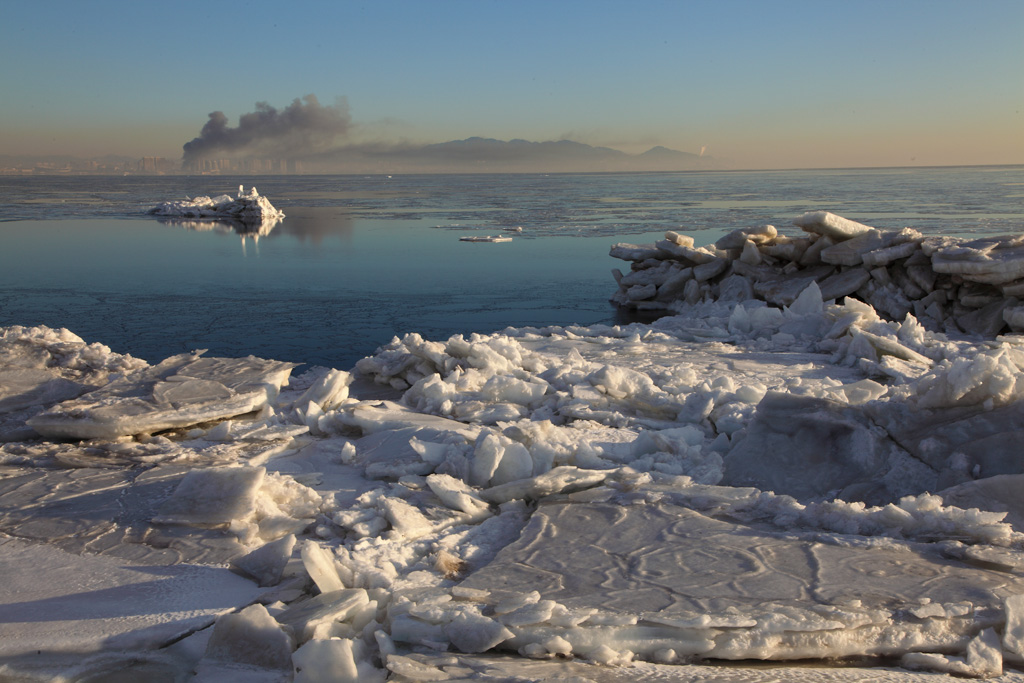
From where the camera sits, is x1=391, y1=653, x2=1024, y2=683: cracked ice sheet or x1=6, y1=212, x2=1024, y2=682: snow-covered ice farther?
x1=6, y1=212, x2=1024, y2=682: snow-covered ice

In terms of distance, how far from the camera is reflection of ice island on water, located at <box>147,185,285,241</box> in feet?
88.2

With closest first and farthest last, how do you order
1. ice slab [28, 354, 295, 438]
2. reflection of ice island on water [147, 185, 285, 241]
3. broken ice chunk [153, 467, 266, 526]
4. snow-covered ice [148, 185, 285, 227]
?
broken ice chunk [153, 467, 266, 526], ice slab [28, 354, 295, 438], reflection of ice island on water [147, 185, 285, 241], snow-covered ice [148, 185, 285, 227]

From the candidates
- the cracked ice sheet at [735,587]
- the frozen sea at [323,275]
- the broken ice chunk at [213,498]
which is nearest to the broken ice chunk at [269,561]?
the broken ice chunk at [213,498]

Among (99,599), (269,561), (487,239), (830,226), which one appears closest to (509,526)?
(269,561)

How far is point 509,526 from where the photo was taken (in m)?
3.02

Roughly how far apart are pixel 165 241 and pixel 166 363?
1616 centimetres

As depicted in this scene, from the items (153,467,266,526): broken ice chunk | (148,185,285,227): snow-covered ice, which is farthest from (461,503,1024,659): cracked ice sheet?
(148,185,285,227): snow-covered ice

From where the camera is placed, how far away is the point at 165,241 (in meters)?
20.1

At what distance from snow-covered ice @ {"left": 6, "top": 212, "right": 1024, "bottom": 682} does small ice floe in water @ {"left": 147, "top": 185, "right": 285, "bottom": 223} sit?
22.8 meters

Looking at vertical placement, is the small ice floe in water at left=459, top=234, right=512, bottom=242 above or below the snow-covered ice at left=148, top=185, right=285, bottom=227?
below

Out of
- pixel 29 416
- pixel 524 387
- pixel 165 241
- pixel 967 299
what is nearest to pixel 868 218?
pixel 967 299

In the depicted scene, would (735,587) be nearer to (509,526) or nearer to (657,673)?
(657,673)

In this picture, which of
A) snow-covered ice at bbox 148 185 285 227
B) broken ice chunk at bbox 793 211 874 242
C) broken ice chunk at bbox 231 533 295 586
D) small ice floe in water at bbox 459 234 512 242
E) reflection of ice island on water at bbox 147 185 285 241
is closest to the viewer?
broken ice chunk at bbox 231 533 295 586

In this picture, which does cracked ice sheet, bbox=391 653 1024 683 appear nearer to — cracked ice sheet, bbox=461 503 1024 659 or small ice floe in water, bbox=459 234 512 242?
cracked ice sheet, bbox=461 503 1024 659
